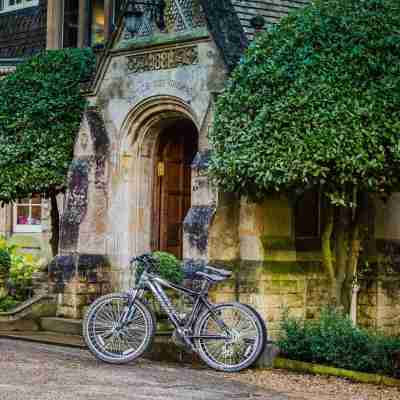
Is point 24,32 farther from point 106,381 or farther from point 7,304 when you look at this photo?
point 106,381

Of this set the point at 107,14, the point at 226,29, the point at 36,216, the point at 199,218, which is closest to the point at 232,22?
the point at 226,29

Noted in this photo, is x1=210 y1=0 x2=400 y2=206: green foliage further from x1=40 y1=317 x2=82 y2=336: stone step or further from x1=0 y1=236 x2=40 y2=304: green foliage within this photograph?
x1=0 y1=236 x2=40 y2=304: green foliage

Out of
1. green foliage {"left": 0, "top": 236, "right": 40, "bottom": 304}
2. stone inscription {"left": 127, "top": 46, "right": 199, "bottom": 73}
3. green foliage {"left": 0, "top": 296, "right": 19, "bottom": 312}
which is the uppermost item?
stone inscription {"left": 127, "top": 46, "right": 199, "bottom": 73}

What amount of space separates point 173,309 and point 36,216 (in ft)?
32.4

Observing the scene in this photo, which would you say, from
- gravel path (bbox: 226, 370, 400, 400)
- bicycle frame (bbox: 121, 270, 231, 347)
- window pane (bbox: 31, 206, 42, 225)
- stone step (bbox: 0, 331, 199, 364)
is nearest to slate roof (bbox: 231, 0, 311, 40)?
bicycle frame (bbox: 121, 270, 231, 347)

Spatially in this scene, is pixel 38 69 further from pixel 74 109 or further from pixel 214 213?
pixel 214 213

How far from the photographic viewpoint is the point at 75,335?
624 inches

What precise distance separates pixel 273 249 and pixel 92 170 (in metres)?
3.34

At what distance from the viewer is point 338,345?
12.2 m

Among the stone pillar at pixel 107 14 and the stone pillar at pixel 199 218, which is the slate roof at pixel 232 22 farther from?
the stone pillar at pixel 107 14

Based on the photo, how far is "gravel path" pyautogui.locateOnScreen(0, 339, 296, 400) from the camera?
10258 millimetres

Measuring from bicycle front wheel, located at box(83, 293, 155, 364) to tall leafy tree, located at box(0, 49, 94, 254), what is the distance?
5209 mm

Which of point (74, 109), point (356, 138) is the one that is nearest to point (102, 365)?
point (356, 138)

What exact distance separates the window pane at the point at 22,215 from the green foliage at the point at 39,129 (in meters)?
4.50
